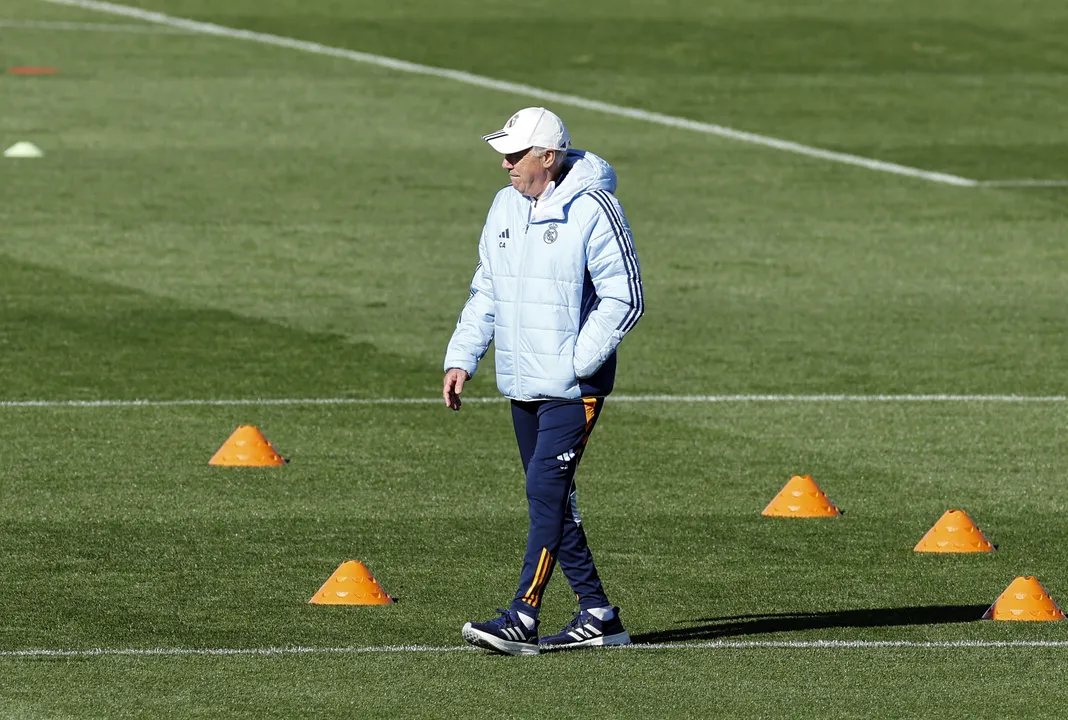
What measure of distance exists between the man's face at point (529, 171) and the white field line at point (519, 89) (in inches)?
721

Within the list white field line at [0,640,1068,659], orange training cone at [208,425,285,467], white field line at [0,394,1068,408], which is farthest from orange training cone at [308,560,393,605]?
white field line at [0,394,1068,408]

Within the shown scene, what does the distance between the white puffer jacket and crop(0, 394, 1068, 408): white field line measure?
21.6 feet

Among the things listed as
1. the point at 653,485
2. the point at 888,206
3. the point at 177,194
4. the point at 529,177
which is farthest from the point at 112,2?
the point at 529,177

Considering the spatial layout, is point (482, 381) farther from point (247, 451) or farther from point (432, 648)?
point (432, 648)

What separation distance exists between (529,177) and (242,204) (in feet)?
53.8

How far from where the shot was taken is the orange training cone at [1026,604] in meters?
10.2

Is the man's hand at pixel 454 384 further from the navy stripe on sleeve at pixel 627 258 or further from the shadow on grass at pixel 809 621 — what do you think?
the shadow on grass at pixel 809 621

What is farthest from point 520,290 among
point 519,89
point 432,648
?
point 519,89

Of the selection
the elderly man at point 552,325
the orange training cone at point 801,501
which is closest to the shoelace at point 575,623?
the elderly man at point 552,325

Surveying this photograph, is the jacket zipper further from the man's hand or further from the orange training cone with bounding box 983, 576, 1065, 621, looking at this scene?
the orange training cone with bounding box 983, 576, 1065, 621

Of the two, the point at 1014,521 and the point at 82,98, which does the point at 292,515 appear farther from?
the point at 82,98

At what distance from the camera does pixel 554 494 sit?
9547 mm

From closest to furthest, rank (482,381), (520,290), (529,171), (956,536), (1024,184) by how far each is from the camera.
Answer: (529,171) < (520,290) < (956,536) < (482,381) < (1024,184)

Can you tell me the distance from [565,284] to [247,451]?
476 cm
